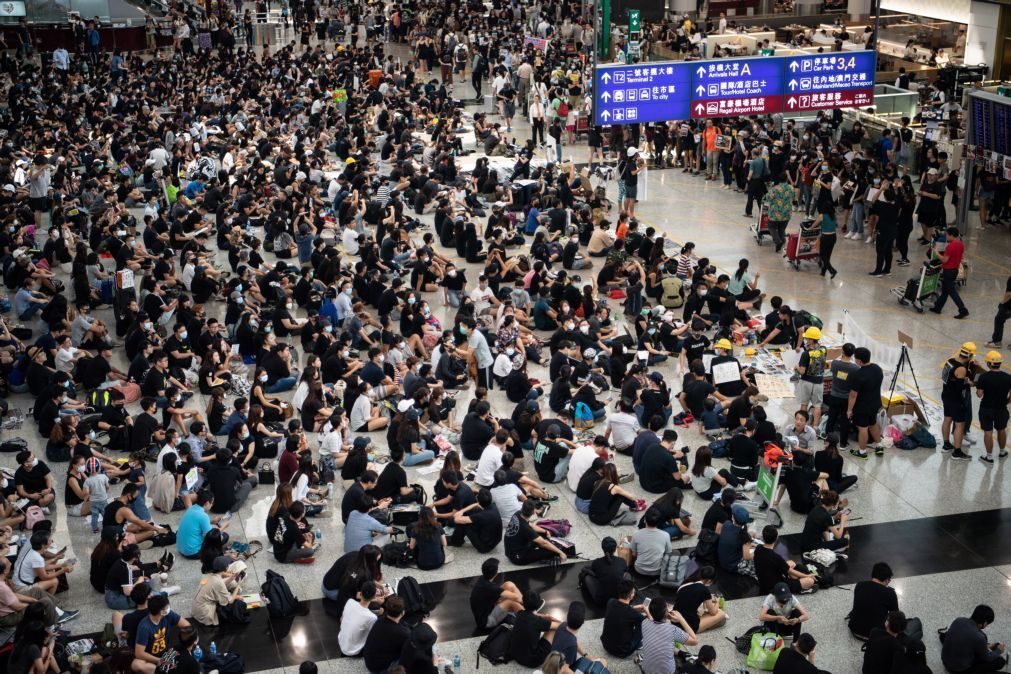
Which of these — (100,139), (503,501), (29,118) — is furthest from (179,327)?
(29,118)

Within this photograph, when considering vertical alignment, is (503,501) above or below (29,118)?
below

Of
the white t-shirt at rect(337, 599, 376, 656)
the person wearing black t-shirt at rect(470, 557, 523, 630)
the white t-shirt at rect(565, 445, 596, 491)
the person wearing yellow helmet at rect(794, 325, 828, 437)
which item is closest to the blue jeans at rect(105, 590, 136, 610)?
the white t-shirt at rect(337, 599, 376, 656)

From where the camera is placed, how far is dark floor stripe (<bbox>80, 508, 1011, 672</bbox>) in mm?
12938

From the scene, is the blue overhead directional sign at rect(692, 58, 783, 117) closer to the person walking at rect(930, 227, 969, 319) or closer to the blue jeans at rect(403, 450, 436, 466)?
the person walking at rect(930, 227, 969, 319)

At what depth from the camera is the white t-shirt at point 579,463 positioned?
51.2ft

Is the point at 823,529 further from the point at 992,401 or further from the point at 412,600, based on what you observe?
the point at 412,600

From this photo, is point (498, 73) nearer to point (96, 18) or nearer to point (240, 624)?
point (96, 18)

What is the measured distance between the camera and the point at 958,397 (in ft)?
53.5

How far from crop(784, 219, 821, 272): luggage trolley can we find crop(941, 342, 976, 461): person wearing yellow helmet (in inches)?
315

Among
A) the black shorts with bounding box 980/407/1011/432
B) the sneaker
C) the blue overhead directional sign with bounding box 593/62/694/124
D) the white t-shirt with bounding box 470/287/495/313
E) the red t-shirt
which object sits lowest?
the sneaker

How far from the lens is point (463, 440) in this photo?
1683 centimetres

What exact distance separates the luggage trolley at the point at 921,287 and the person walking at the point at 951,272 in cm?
16

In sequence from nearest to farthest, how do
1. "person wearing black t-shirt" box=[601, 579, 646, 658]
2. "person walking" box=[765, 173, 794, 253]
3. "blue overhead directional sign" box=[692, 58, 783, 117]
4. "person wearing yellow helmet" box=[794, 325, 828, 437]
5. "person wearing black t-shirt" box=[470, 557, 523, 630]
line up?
"person wearing black t-shirt" box=[601, 579, 646, 658] → "person wearing black t-shirt" box=[470, 557, 523, 630] → "person wearing yellow helmet" box=[794, 325, 828, 437] → "person walking" box=[765, 173, 794, 253] → "blue overhead directional sign" box=[692, 58, 783, 117]

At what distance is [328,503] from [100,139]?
23111 millimetres
